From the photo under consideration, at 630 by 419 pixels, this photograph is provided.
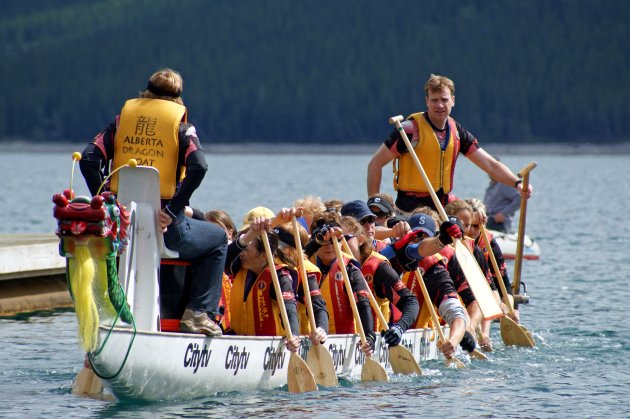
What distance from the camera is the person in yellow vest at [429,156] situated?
12.6m

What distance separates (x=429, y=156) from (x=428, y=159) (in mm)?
33

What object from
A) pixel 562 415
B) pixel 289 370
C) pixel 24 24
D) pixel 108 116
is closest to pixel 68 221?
pixel 289 370

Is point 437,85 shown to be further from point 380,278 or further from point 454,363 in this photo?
point 454,363

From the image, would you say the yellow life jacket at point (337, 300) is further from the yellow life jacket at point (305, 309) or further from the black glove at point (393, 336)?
the black glove at point (393, 336)

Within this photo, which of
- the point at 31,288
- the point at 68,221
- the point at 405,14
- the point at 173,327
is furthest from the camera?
the point at 405,14

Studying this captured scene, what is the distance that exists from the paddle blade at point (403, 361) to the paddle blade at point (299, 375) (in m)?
1.20

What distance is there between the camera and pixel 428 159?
12703 millimetres

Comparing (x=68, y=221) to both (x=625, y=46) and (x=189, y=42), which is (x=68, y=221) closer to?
(x=625, y=46)

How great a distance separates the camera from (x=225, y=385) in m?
9.34

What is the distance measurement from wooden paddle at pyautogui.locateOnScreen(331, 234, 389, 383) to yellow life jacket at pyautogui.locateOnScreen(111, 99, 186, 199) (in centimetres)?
196

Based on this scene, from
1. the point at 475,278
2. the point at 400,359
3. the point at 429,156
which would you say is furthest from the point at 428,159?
the point at 400,359

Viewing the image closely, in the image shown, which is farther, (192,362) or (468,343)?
(468,343)

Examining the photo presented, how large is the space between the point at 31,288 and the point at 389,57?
12043cm

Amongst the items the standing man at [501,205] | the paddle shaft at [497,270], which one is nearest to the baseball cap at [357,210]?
the paddle shaft at [497,270]
